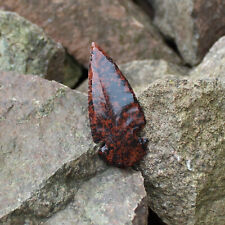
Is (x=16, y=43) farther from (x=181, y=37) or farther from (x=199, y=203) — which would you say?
(x=199, y=203)

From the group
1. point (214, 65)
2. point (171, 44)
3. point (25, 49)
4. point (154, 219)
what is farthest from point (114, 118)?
point (171, 44)

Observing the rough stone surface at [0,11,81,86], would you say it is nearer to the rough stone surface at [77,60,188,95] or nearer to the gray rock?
the rough stone surface at [77,60,188,95]

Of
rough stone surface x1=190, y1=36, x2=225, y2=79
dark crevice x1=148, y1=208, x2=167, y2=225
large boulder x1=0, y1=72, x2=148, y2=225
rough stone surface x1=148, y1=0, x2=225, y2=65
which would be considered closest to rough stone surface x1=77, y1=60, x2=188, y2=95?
rough stone surface x1=190, y1=36, x2=225, y2=79

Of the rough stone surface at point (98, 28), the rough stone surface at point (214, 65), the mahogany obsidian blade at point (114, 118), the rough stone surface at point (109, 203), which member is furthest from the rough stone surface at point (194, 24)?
the rough stone surface at point (109, 203)

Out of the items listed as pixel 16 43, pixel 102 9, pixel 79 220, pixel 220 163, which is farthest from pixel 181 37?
pixel 79 220

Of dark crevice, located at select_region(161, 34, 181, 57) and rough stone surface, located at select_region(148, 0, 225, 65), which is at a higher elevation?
rough stone surface, located at select_region(148, 0, 225, 65)
